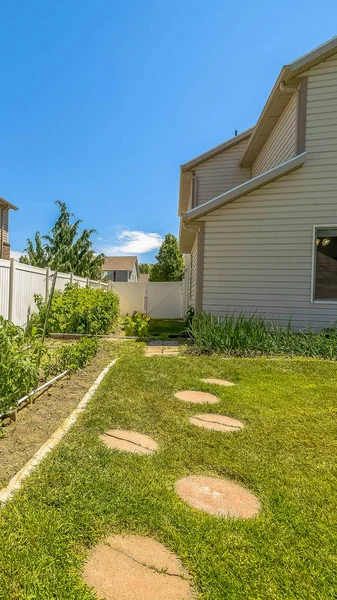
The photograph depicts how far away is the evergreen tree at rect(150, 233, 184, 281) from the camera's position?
37.4 metres

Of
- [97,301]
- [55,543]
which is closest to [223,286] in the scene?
[97,301]

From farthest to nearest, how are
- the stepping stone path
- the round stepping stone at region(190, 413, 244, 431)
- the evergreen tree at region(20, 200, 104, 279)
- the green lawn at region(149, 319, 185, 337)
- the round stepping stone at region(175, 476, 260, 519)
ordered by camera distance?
the evergreen tree at region(20, 200, 104, 279), the green lawn at region(149, 319, 185, 337), the stepping stone path, the round stepping stone at region(190, 413, 244, 431), the round stepping stone at region(175, 476, 260, 519)

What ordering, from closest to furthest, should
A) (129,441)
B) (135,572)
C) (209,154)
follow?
(135,572), (129,441), (209,154)

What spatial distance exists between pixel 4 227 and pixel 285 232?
18219mm

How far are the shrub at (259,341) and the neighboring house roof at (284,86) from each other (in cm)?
502

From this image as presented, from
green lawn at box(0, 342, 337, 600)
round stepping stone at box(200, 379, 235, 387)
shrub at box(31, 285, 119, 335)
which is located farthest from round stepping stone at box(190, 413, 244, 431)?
shrub at box(31, 285, 119, 335)

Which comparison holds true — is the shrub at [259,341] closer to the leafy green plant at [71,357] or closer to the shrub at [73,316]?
the leafy green plant at [71,357]

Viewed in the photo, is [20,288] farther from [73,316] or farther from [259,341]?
[259,341]

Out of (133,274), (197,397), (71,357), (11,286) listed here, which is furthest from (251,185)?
(133,274)

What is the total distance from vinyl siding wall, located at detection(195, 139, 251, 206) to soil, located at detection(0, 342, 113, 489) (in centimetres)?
856

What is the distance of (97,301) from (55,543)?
734 centimetres

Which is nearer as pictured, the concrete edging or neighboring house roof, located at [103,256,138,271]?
the concrete edging

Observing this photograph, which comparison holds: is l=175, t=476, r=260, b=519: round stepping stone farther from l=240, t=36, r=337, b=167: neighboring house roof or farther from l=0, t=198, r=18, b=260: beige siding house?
l=0, t=198, r=18, b=260: beige siding house

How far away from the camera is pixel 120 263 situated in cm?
4603
